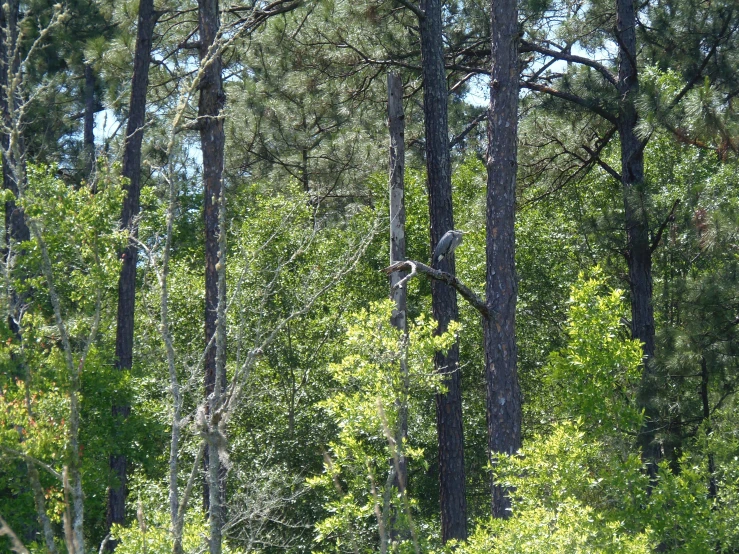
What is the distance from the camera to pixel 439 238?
9844mm

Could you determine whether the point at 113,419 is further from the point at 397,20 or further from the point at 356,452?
the point at 397,20

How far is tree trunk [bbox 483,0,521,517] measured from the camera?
8453mm

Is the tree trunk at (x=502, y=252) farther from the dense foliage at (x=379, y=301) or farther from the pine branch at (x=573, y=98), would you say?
the pine branch at (x=573, y=98)

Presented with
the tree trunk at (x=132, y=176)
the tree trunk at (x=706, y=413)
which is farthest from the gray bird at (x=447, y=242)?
the tree trunk at (x=132, y=176)

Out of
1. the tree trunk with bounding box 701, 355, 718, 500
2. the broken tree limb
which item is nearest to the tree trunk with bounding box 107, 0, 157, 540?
the broken tree limb

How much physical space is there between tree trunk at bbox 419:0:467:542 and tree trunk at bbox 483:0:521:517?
3.64 feet

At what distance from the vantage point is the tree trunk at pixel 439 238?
990 centimetres

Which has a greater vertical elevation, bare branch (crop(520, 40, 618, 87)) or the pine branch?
bare branch (crop(520, 40, 618, 87))

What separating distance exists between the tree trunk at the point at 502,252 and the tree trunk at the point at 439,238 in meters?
1.11

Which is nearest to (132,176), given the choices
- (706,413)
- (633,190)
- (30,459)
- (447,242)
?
(447,242)

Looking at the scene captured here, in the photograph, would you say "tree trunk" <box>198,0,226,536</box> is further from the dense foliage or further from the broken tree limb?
the broken tree limb

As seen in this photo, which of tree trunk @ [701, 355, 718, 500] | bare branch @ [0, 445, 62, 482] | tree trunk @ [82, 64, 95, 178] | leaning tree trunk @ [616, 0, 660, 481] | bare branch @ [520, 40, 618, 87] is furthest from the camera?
tree trunk @ [82, 64, 95, 178]

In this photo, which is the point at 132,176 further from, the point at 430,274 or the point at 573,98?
the point at 430,274

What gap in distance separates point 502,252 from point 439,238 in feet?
4.42
